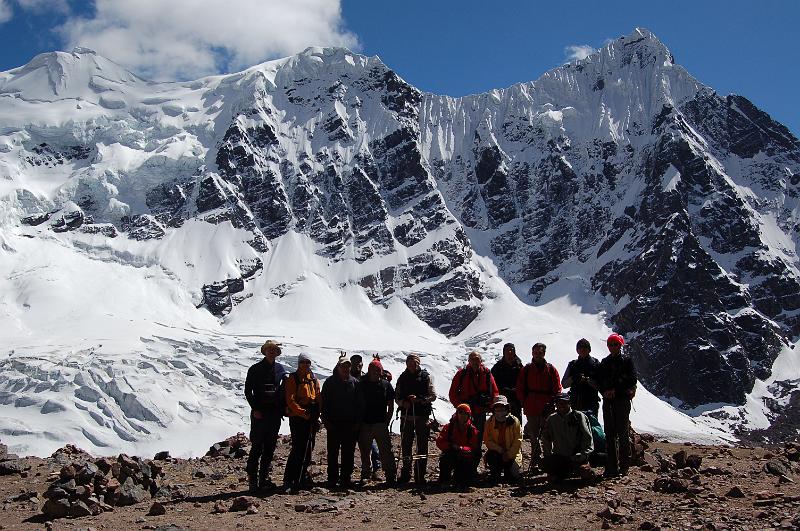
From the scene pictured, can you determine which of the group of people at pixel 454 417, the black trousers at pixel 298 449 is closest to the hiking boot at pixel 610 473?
the group of people at pixel 454 417

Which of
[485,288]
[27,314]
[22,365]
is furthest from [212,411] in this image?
[485,288]

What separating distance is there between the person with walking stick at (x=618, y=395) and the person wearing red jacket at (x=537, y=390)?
1.02m

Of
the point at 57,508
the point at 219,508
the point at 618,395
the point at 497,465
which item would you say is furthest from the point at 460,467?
the point at 57,508

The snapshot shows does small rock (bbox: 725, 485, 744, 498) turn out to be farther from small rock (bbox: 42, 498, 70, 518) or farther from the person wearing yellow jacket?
small rock (bbox: 42, 498, 70, 518)

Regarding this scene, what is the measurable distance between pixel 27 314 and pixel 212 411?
187 feet

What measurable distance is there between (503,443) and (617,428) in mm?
2095

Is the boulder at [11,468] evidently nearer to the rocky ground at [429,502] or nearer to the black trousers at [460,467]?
the rocky ground at [429,502]

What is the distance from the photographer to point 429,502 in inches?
504

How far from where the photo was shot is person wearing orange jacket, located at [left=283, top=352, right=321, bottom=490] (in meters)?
14.5

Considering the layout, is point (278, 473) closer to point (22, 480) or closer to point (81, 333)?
point (22, 480)

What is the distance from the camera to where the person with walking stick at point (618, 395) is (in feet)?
47.0

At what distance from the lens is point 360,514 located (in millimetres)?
12078

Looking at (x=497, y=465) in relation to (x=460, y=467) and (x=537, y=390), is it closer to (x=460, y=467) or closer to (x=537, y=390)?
Answer: (x=460, y=467)

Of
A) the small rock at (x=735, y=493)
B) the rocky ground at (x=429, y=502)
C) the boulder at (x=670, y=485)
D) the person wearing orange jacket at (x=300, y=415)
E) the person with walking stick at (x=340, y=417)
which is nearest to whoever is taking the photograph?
the rocky ground at (x=429, y=502)
